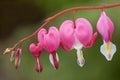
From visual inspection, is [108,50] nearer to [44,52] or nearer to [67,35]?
[67,35]

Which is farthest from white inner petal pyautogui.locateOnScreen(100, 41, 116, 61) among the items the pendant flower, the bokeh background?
the bokeh background

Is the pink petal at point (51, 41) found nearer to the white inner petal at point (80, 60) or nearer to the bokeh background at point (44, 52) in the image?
the white inner petal at point (80, 60)

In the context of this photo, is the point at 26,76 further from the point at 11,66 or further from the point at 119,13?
the point at 119,13

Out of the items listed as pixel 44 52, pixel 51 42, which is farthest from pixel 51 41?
pixel 44 52

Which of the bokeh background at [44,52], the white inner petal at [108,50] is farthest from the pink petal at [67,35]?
the bokeh background at [44,52]

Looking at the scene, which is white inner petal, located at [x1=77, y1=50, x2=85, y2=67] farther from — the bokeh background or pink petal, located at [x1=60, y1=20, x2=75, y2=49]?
the bokeh background

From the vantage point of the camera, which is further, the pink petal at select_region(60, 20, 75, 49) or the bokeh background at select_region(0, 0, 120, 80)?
the bokeh background at select_region(0, 0, 120, 80)
